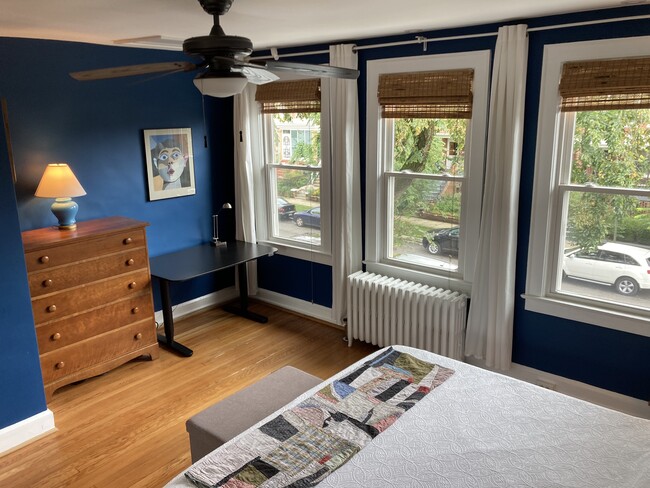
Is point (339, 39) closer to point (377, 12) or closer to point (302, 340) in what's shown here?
point (377, 12)

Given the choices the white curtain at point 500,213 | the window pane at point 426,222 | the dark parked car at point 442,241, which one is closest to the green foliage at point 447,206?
the window pane at point 426,222

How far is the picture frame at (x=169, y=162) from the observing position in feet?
14.4

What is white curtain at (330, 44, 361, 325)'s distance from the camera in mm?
4012

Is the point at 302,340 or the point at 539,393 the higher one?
the point at 539,393

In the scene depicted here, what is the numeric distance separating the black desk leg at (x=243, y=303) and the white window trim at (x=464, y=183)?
1.23 meters

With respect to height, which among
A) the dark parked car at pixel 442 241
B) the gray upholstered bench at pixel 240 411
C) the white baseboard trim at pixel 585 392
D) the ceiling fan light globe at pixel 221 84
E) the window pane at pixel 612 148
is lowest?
the white baseboard trim at pixel 585 392

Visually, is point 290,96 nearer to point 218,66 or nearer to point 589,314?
point 218,66

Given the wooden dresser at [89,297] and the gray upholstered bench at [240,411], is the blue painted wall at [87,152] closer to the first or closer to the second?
the wooden dresser at [89,297]

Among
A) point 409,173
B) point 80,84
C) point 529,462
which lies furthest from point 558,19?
point 80,84

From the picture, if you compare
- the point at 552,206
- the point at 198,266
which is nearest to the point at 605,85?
the point at 552,206

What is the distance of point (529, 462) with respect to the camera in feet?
6.46

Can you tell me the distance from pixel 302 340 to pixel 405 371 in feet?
6.23

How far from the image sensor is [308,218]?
4832 millimetres

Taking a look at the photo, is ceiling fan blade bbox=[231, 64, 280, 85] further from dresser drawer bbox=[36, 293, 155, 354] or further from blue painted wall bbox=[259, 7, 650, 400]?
dresser drawer bbox=[36, 293, 155, 354]
